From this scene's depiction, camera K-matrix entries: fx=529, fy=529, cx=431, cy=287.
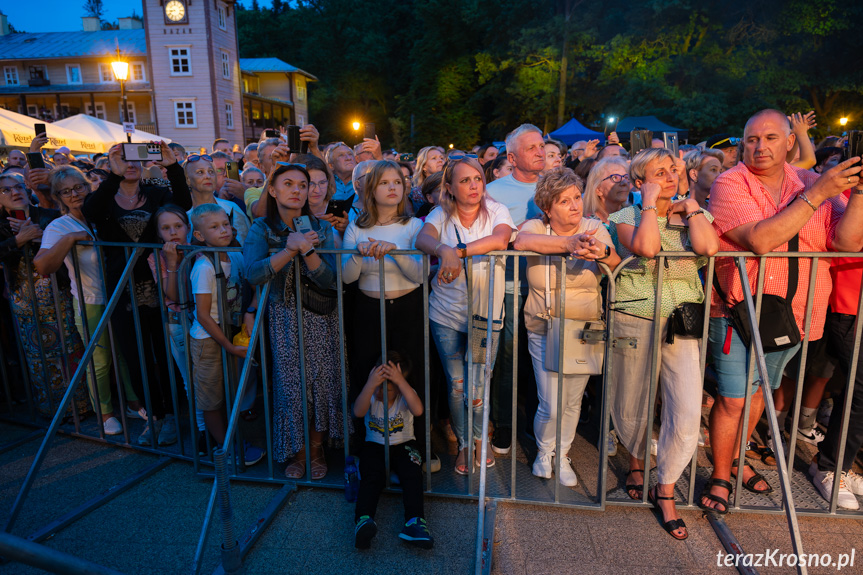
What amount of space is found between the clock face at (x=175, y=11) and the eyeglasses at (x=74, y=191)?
31.3 meters

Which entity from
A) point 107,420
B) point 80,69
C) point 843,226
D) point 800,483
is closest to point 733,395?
point 800,483

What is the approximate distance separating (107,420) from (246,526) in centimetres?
196

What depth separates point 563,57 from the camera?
83.8 feet

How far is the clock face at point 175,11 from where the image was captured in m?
29.5

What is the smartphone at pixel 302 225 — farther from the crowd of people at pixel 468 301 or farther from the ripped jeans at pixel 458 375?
the ripped jeans at pixel 458 375

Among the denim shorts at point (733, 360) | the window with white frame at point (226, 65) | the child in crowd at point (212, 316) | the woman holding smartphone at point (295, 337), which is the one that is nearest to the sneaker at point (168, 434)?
the child in crowd at point (212, 316)

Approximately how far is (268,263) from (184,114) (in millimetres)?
32350

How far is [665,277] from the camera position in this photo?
3.06m

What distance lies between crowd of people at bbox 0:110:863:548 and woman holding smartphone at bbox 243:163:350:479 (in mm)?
14

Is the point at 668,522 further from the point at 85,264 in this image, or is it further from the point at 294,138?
the point at 85,264

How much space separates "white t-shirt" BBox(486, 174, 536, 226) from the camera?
4195mm

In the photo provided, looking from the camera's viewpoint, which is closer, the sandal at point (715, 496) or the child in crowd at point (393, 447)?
the child in crowd at point (393, 447)

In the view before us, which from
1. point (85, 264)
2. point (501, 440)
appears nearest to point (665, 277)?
point (501, 440)

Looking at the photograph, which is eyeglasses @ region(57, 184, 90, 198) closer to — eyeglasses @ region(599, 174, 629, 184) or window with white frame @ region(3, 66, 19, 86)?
eyeglasses @ region(599, 174, 629, 184)
